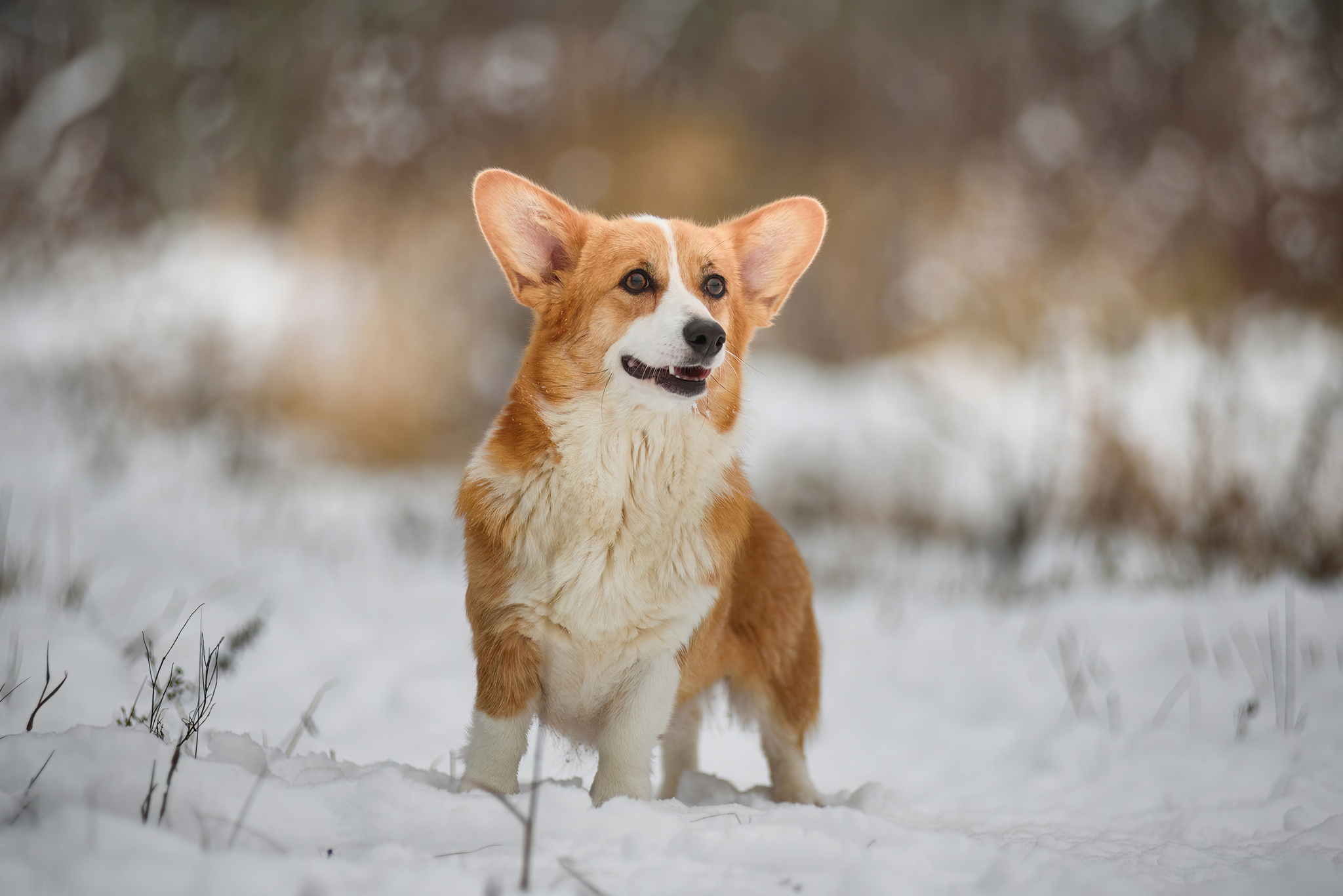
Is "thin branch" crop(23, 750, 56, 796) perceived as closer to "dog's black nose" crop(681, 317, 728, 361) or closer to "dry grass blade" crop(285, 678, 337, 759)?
"dry grass blade" crop(285, 678, 337, 759)

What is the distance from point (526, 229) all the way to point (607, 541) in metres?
0.96

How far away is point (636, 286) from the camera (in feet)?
7.61

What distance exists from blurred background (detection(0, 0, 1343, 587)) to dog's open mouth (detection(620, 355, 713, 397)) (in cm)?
465

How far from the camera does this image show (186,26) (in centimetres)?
917

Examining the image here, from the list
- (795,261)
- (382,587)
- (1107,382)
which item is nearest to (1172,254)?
(1107,382)

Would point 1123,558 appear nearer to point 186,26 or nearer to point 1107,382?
point 1107,382

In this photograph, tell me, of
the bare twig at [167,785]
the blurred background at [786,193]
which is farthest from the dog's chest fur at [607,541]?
the blurred background at [786,193]

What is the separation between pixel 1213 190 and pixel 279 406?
9.20m

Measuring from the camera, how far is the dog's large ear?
2.60m

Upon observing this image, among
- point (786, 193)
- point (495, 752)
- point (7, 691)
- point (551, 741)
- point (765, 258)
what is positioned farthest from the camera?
point (786, 193)

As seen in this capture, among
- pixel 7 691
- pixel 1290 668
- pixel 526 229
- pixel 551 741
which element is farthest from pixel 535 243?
pixel 1290 668

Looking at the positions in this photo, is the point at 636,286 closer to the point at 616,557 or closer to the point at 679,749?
the point at 616,557

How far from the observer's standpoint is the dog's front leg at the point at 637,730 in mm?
2053

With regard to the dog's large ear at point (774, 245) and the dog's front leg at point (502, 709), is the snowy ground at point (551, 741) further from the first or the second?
the dog's large ear at point (774, 245)
